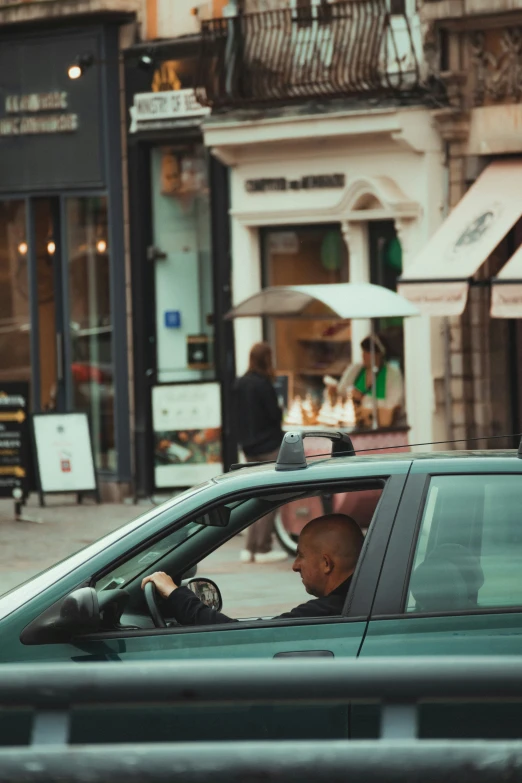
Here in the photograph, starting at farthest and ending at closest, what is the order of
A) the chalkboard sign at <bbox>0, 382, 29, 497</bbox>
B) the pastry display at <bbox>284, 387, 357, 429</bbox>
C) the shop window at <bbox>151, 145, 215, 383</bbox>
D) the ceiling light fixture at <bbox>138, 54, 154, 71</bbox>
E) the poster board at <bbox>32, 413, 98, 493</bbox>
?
the shop window at <bbox>151, 145, 215, 383</bbox> → the ceiling light fixture at <bbox>138, 54, 154, 71</bbox> → the poster board at <bbox>32, 413, 98, 493</bbox> → the chalkboard sign at <bbox>0, 382, 29, 497</bbox> → the pastry display at <bbox>284, 387, 357, 429</bbox>

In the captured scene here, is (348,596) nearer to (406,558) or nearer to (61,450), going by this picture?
(406,558)

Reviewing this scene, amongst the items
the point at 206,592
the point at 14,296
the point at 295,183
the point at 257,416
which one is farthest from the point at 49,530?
the point at 206,592

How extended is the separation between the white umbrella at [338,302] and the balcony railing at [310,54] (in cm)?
264

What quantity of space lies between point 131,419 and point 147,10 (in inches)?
188

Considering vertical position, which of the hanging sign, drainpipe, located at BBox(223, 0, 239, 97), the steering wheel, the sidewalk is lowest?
the sidewalk

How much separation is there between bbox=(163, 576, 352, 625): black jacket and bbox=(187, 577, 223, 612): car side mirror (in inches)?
23.6

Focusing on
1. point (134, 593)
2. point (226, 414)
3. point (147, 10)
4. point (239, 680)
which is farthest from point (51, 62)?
point (239, 680)

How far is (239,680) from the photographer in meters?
2.48

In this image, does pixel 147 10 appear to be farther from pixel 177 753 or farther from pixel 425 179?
pixel 177 753

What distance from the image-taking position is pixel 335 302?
13492mm

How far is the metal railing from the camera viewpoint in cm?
231

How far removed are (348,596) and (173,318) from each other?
1446 cm

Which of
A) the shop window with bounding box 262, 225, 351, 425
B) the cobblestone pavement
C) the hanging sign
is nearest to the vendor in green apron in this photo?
the shop window with bounding box 262, 225, 351, 425

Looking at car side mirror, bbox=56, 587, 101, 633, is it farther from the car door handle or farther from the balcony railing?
the balcony railing
